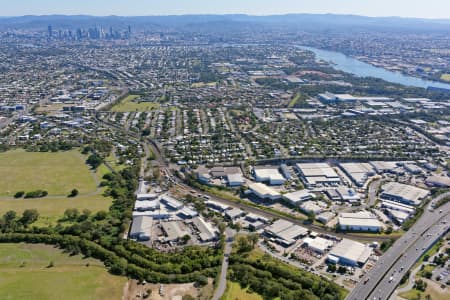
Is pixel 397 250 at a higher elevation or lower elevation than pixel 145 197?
lower

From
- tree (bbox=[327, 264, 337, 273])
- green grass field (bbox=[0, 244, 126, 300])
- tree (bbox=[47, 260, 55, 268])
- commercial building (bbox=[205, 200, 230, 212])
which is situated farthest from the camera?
commercial building (bbox=[205, 200, 230, 212])

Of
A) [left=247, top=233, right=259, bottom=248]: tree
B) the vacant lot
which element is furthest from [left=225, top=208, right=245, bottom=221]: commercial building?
the vacant lot

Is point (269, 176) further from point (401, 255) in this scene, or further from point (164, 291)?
point (164, 291)

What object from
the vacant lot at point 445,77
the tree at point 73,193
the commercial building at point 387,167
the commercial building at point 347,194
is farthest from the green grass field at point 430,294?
the vacant lot at point 445,77

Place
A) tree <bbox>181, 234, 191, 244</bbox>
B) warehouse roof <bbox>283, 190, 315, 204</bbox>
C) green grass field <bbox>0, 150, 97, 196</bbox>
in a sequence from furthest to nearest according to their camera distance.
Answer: green grass field <bbox>0, 150, 97, 196</bbox>, warehouse roof <bbox>283, 190, 315, 204</bbox>, tree <bbox>181, 234, 191, 244</bbox>

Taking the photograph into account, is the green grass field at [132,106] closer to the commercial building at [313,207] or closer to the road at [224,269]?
the commercial building at [313,207]

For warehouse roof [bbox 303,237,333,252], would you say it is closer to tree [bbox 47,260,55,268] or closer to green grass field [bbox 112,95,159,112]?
tree [bbox 47,260,55,268]

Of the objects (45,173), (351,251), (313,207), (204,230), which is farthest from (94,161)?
(351,251)
